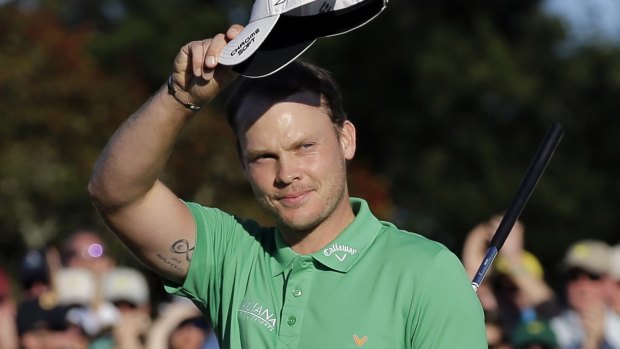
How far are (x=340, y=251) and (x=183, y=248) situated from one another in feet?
1.93

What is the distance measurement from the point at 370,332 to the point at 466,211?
31.8 m

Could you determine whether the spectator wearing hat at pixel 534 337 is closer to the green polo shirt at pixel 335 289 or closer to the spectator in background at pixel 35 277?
the spectator in background at pixel 35 277

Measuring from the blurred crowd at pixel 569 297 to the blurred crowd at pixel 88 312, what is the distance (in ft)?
7.20

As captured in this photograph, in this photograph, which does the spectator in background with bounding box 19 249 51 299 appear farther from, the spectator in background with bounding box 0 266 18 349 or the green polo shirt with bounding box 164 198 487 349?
the green polo shirt with bounding box 164 198 487 349

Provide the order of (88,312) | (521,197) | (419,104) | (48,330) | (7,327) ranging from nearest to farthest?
(521,197)
(48,330)
(7,327)
(88,312)
(419,104)

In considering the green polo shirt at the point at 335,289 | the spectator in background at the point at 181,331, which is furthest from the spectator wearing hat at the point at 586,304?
the green polo shirt at the point at 335,289

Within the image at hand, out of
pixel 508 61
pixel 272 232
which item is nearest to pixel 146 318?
pixel 272 232

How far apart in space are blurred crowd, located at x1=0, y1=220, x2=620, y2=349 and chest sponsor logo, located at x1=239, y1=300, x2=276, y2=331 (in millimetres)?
3970

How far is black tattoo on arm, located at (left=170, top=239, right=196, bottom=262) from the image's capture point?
477 cm

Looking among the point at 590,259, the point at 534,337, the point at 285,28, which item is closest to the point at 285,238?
the point at 285,28

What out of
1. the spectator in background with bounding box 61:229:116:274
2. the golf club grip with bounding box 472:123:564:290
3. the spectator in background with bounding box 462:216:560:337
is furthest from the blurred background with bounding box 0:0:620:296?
the golf club grip with bounding box 472:123:564:290

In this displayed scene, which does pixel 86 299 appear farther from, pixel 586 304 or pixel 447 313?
pixel 447 313

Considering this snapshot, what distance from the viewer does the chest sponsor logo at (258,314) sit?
454 centimetres

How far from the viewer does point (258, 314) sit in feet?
15.0
